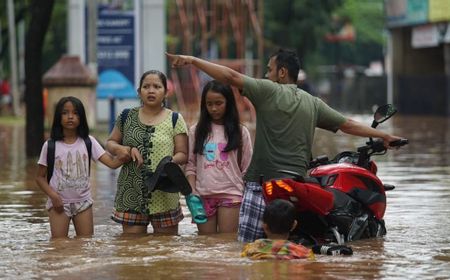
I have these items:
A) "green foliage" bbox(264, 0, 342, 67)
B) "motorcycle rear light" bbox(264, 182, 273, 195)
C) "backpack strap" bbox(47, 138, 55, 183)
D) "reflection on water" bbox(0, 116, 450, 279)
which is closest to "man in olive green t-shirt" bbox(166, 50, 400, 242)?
"reflection on water" bbox(0, 116, 450, 279)

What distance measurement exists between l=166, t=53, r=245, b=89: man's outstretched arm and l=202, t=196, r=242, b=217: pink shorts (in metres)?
1.16

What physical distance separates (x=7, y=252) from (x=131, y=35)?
18554 mm

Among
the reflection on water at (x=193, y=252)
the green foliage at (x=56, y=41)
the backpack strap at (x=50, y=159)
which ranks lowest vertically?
the reflection on water at (x=193, y=252)

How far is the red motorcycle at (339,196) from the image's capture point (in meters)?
9.89

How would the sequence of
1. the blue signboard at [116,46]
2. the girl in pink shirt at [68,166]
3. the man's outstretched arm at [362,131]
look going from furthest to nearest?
the blue signboard at [116,46], the girl in pink shirt at [68,166], the man's outstretched arm at [362,131]

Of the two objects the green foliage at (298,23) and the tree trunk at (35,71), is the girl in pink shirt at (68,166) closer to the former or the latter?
the tree trunk at (35,71)

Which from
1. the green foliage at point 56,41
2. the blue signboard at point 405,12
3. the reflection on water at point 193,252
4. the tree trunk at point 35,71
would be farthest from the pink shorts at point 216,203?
the green foliage at point 56,41

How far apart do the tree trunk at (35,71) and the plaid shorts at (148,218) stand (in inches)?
430

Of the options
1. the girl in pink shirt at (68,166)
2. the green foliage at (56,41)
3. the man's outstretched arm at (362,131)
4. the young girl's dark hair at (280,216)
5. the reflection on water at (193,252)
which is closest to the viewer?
the reflection on water at (193,252)

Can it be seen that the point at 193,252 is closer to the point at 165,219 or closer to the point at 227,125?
the point at 165,219

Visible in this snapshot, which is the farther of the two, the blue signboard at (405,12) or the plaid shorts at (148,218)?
the blue signboard at (405,12)

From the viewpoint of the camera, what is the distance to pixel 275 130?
Result: 1037 centimetres

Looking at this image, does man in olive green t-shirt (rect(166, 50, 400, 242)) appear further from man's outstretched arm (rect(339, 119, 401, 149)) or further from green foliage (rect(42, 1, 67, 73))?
green foliage (rect(42, 1, 67, 73))

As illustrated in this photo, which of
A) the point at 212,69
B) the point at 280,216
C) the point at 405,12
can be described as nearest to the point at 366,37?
the point at 405,12
